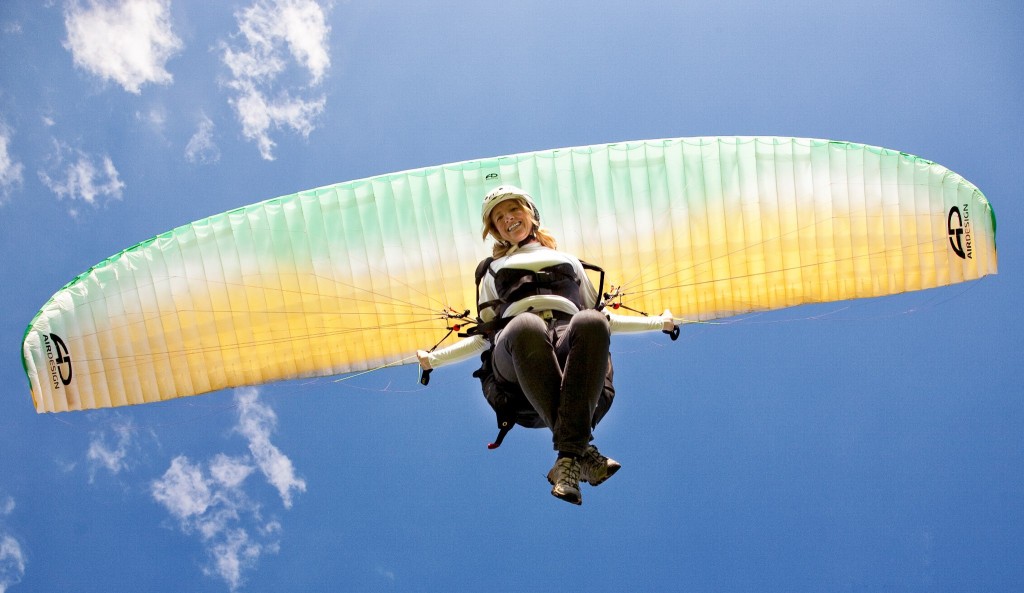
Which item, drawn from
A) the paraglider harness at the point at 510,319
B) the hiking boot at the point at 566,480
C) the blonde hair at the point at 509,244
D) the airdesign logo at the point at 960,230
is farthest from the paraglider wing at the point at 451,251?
the hiking boot at the point at 566,480

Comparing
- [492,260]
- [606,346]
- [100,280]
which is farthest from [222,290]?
[606,346]

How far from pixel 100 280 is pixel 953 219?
8633 mm

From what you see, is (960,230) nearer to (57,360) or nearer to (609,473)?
(609,473)

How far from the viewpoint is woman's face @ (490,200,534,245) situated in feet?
21.7

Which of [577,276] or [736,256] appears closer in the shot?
[577,276]

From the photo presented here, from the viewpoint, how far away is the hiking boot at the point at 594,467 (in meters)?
5.61

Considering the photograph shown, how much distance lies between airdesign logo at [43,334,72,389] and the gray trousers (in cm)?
497

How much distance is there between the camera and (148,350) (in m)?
8.16

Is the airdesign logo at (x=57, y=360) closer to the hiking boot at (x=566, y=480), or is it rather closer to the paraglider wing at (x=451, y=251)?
the paraglider wing at (x=451, y=251)

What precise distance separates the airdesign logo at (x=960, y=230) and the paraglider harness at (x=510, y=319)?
4414 mm

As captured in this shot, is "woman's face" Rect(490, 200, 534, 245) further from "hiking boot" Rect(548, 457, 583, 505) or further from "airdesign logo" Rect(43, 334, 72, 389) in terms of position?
"airdesign logo" Rect(43, 334, 72, 389)

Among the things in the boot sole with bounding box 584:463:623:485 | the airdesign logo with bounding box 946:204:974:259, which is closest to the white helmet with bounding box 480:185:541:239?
the boot sole with bounding box 584:463:623:485

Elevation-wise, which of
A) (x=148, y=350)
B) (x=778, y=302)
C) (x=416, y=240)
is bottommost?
(x=778, y=302)

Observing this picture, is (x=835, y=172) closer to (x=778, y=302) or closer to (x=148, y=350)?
(x=778, y=302)
